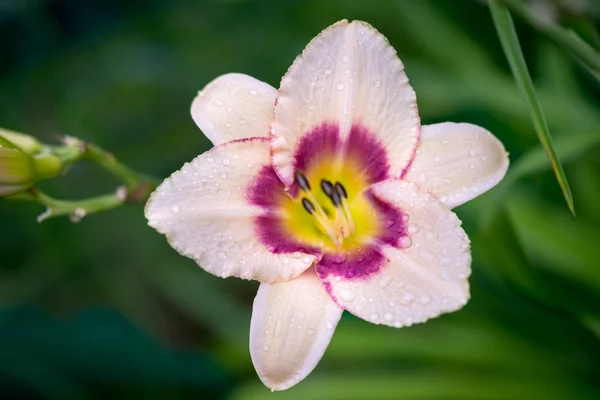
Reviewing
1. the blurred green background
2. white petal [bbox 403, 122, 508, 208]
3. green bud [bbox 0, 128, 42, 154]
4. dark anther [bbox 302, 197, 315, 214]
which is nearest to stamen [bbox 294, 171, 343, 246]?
dark anther [bbox 302, 197, 315, 214]

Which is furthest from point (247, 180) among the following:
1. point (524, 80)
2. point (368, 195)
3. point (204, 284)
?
point (204, 284)

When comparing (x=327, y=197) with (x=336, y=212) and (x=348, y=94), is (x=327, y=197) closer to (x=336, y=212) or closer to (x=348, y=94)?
(x=336, y=212)

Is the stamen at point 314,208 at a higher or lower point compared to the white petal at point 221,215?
lower

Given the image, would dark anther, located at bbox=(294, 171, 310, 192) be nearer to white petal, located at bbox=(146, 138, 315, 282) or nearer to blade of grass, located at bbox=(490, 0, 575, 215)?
white petal, located at bbox=(146, 138, 315, 282)

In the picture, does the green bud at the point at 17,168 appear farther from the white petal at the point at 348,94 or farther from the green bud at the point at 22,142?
the white petal at the point at 348,94

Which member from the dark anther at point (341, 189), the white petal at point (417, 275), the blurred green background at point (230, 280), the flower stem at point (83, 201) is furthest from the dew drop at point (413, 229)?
the flower stem at point (83, 201)

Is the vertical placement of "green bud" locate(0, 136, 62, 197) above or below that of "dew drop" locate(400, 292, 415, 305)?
above

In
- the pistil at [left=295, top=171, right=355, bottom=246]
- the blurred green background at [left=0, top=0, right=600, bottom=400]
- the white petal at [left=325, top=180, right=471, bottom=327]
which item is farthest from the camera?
the blurred green background at [left=0, top=0, right=600, bottom=400]
